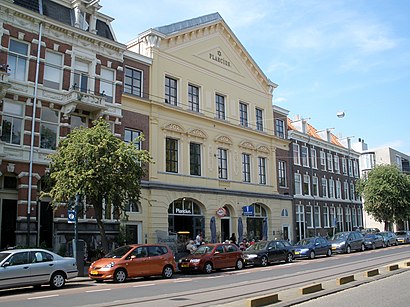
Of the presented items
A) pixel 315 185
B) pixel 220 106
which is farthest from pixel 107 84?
pixel 315 185

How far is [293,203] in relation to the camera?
4328 cm

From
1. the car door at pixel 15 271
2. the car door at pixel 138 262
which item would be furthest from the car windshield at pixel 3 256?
the car door at pixel 138 262

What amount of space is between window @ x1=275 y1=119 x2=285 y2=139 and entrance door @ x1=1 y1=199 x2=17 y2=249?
26653 millimetres

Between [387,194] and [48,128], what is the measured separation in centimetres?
3628

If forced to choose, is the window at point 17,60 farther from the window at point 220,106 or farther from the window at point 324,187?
the window at point 324,187

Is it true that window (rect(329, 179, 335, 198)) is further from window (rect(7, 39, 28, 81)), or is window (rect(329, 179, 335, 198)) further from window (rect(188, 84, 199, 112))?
window (rect(7, 39, 28, 81))

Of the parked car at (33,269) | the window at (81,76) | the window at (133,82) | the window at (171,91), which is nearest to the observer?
the parked car at (33,269)

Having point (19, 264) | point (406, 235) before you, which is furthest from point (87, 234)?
Answer: point (406, 235)

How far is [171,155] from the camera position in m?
31.7

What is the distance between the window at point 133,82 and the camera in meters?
29.6

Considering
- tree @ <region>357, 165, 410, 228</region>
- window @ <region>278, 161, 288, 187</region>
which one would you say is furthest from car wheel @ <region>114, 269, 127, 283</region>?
tree @ <region>357, 165, 410, 228</region>

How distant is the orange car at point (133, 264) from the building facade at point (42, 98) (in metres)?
4.62

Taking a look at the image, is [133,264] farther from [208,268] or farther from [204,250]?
[204,250]

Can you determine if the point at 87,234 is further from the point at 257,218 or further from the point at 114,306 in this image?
the point at 257,218
